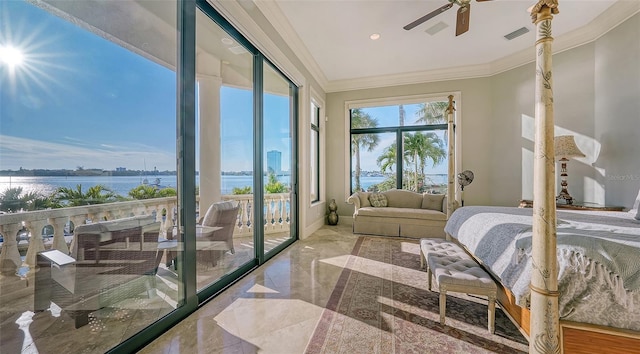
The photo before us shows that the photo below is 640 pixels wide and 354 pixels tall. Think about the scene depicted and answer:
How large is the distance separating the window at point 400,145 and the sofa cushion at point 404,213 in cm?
95

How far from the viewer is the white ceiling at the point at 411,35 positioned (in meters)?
2.92

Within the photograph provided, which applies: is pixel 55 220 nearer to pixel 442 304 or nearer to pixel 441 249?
pixel 442 304

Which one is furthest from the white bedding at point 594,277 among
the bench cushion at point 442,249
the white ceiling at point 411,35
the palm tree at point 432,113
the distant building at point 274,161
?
the palm tree at point 432,113

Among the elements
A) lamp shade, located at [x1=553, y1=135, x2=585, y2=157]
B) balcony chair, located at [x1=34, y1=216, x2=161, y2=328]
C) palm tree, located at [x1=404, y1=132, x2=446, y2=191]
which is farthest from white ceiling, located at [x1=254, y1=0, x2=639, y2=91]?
balcony chair, located at [x1=34, y1=216, x2=161, y2=328]

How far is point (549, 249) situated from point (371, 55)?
392 cm

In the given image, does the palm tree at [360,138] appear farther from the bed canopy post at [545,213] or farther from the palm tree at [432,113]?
the bed canopy post at [545,213]

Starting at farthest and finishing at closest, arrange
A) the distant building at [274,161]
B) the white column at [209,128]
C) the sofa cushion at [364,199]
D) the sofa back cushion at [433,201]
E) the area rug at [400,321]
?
the sofa cushion at [364,199] → the sofa back cushion at [433,201] → the distant building at [274,161] → the white column at [209,128] → the area rug at [400,321]

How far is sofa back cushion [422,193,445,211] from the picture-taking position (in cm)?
460

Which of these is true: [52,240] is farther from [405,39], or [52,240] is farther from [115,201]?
[405,39]

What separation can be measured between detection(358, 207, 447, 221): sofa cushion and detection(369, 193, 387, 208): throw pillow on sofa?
9.3 inches

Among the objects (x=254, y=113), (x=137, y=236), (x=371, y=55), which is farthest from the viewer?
(x=371, y=55)

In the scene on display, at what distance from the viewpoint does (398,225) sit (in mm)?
4320

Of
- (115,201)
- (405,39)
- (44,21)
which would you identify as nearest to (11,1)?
(44,21)

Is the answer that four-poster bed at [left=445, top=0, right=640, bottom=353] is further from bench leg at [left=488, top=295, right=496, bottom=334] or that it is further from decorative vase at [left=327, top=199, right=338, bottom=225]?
decorative vase at [left=327, top=199, right=338, bottom=225]
